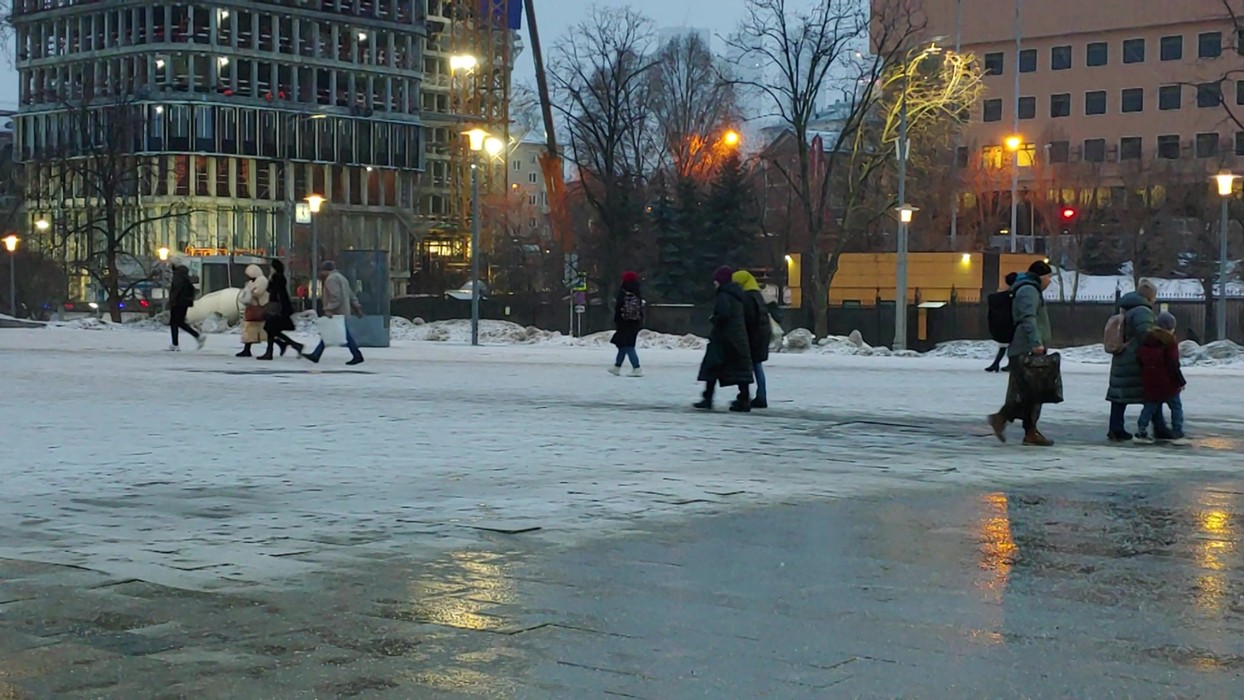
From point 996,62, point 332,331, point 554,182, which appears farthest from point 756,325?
point 996,62

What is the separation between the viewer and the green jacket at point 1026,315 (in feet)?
46.8

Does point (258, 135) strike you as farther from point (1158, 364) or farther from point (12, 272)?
point (1158, 364)

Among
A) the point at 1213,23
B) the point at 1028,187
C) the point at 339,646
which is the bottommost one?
the point at 339,646

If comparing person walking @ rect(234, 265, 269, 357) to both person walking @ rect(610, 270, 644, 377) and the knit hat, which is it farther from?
the knit hat

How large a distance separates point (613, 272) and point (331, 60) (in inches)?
2177

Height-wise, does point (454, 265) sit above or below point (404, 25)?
below

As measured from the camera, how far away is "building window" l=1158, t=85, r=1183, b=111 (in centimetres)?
9512

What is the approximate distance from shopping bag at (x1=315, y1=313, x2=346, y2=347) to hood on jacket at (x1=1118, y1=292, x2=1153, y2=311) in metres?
15.4

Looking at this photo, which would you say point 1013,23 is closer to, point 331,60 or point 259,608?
point 331,60

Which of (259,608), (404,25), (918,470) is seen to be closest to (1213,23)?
(404,25)

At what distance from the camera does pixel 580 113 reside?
6262 centimetres

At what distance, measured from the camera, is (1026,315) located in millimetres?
14305

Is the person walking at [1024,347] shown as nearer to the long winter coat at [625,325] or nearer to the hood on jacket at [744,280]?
the hood on jacket at [744,280]

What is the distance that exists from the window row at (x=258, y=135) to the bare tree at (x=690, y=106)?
24.2 m
